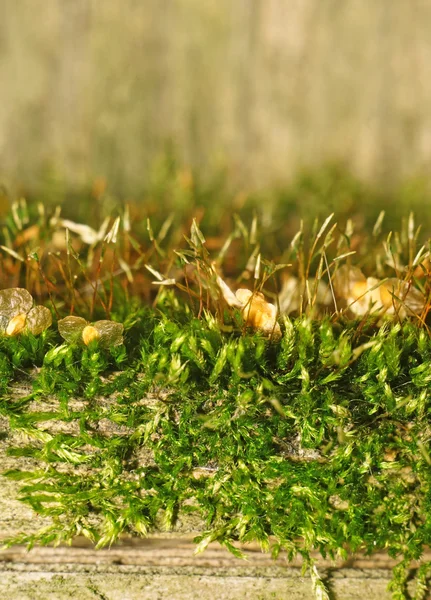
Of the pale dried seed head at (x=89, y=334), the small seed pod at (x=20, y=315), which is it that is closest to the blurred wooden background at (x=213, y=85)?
the small seed pod at (x=20, y=315)

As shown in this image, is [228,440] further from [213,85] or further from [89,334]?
[213,85]

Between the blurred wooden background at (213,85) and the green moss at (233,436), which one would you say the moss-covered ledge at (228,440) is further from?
the blurred wooden background at (213,85)

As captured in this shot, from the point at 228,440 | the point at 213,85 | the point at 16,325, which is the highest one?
the point at 213,85

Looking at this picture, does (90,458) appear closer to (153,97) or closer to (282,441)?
(282,441)

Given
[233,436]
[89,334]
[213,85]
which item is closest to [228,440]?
[233,436]

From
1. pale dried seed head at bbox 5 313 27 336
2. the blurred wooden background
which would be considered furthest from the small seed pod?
the blurred wooden background

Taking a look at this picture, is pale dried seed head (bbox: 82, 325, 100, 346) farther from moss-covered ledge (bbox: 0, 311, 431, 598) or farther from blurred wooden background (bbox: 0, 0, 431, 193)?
blurred wooden background (bbox: 0, 0, 431, 193)
